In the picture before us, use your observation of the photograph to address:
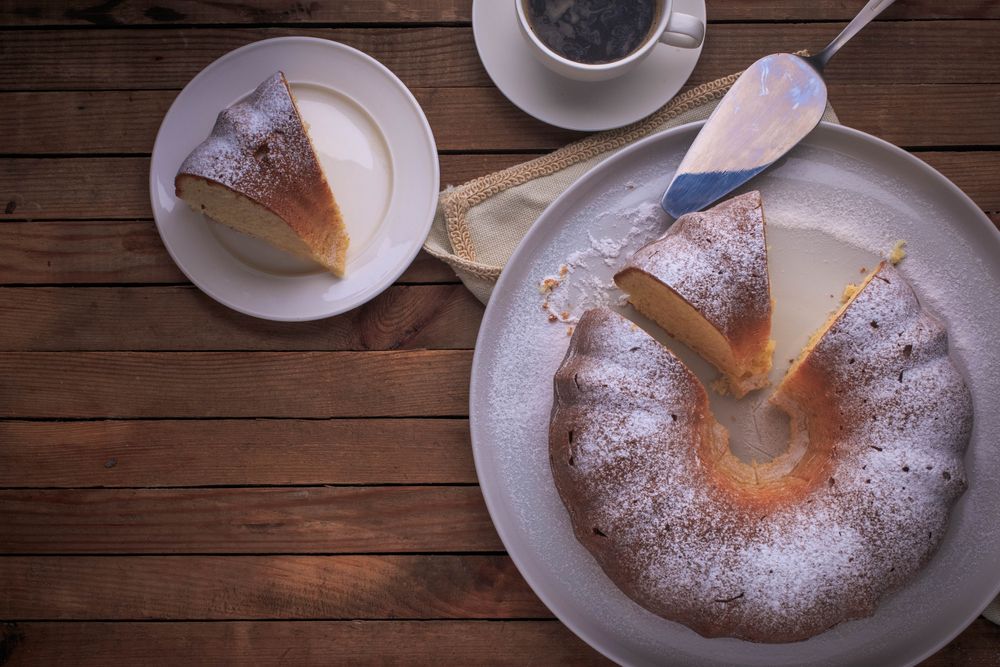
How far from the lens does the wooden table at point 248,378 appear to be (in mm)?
1962

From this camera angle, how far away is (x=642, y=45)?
1779 millimetres

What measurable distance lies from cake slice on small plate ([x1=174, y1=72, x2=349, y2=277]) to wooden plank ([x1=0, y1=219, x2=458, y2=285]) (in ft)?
0.78

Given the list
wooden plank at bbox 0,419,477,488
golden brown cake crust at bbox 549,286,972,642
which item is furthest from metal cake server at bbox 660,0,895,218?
wooden plank at bbox 0,419,477,488

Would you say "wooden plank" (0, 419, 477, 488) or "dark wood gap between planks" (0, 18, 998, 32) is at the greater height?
"dark wood gap between planks" (0, 18, 998, 32)

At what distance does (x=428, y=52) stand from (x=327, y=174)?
1.37 feet

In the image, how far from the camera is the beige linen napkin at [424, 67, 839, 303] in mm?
1910

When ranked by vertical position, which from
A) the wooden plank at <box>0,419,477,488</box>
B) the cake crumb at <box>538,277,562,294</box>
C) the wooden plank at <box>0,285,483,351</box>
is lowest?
the wooden plank at <box>0,419,477,488</box>

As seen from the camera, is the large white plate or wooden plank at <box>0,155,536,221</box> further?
wooden plank at <box>0,155,536,221</box>

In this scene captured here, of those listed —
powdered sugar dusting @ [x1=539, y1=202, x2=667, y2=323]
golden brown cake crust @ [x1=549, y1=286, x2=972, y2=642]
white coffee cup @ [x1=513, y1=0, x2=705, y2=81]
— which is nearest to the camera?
golden brown cake crust @ [x1=549, y1=286, x2=972, y2=642]

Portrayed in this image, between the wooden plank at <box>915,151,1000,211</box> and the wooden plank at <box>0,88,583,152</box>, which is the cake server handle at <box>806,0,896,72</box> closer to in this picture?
the wooden plank at <box>915,151,1000,211</box>

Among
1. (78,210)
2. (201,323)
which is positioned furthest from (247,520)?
(78,210)

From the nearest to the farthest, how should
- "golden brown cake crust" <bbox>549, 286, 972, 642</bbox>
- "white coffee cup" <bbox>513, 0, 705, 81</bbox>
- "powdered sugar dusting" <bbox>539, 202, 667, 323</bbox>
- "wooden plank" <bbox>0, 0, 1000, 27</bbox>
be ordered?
"golden brown cake crust" <bbox>549, 286, 972, 642</bbox>
"white coffee cup" <bbox>513, 0, 705, 81</bbox>
"powdered sugar dusting" <bbox>539, 202, 667, 323</bbox>
"wooden plank" <bbox>0, 0, 1000, 27</bbox>

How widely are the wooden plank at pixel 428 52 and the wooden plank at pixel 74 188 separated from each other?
0.45ft

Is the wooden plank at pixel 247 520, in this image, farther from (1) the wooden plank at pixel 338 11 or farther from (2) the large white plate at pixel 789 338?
(1) the wooden plank at pixel 338 11
